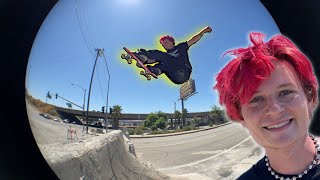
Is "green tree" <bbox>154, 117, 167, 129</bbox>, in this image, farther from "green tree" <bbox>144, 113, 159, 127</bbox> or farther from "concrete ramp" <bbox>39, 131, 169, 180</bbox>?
"concrete ramp" <bbox>39, 131, 169, 180</bbox>

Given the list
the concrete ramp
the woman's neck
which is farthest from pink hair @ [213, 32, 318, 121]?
the concrete ramp

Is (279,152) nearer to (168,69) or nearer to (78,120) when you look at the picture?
(168,69)

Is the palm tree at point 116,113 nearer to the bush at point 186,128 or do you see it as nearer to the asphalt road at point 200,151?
the asphalt road at point 200,151

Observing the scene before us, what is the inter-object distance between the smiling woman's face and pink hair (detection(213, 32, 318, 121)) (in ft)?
0.09

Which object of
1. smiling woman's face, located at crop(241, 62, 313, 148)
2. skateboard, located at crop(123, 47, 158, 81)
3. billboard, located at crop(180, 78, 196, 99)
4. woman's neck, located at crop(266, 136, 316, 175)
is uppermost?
skateboard, located at crop(123, 47, 158, 81)

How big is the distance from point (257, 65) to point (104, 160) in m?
1.55

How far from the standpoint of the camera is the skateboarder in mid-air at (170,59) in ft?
8.16

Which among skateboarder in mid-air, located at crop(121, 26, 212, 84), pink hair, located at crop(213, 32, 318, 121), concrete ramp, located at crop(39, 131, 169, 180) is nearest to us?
pink hair, located at crop(213, 32, 318, 121)

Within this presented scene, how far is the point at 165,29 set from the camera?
2.54 m

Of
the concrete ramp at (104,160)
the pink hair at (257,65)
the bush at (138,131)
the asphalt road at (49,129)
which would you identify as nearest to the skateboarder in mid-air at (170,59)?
the bush at (138,131)

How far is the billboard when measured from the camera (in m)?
2.53

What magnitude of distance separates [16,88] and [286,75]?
2759mm

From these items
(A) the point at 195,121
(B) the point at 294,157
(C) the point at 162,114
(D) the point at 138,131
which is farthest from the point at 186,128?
(B) the point at 294,157

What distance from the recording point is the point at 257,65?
1.51 m
